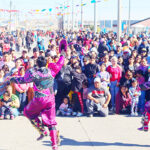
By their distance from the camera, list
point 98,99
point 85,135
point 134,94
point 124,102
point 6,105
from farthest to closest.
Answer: point 124,102 → point 134,94 → point 98,99 → point 6,105 → point 85,135

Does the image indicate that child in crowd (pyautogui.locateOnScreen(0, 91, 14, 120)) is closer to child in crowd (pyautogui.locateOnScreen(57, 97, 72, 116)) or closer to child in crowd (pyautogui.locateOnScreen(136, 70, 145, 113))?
child in crowd (pyautogui.locateOnScreen(57, 97, 72, 116))

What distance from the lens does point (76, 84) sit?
8.81 meters

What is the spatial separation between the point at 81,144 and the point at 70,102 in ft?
8.62

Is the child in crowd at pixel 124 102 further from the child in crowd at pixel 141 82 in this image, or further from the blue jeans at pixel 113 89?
the child in crowd at pixel 141 82

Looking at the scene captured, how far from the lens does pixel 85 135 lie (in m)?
7.01

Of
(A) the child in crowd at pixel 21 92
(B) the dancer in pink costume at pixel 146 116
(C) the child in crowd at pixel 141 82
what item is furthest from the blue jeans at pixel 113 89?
(B) the dancer in pink costume at pixel 146 116

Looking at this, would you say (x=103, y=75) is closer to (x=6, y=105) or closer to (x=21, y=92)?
(x=21, y=92)

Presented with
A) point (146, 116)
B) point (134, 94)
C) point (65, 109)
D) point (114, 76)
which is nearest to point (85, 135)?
point (146, 116)

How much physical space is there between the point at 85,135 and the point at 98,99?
5.54 ft

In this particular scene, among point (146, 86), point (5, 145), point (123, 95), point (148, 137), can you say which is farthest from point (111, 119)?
point (5, 145)

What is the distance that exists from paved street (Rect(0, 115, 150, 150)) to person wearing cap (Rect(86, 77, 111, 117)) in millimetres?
217

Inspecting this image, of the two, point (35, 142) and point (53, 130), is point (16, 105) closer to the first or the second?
point (35, 142)

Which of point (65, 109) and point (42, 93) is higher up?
point (42, 93)

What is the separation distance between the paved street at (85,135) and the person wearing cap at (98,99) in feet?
0.71
